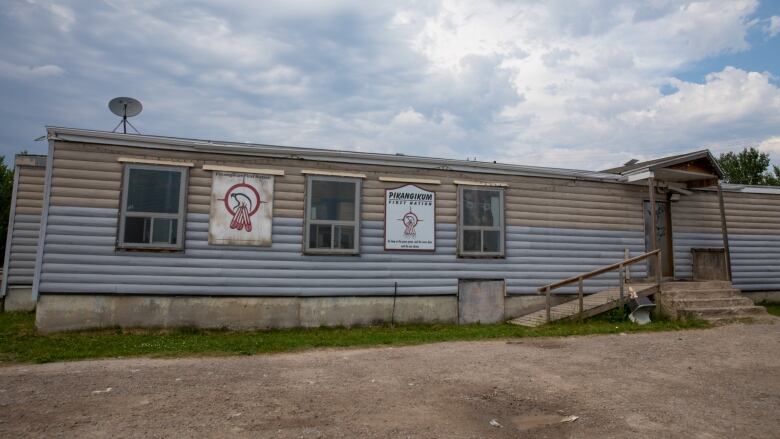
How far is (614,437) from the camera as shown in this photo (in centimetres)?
472

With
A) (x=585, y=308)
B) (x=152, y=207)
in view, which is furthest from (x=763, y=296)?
(x=152, y=207)

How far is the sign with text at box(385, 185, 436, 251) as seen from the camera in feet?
38.7

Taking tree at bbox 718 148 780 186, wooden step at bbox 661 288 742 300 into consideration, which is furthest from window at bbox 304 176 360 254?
tree at bbox 718 148 780 186

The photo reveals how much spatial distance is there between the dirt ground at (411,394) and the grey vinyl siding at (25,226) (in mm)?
8059

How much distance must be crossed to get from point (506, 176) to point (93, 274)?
9654 mm

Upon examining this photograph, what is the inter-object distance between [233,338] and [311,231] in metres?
2.87

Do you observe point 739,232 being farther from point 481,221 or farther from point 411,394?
point 411,394

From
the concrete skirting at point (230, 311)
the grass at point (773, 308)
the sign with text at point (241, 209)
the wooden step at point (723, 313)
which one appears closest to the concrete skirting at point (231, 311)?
the concrete skirting at point (230, 311)

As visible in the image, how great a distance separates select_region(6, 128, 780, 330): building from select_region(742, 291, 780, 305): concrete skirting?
2.27m

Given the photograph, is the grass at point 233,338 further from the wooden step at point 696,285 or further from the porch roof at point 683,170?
the porch roof at point 683,170

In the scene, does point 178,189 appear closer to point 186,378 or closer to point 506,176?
point 186,378

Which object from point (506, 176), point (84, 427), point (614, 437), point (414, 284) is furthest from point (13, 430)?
point (506, 176)

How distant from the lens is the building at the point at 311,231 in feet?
32.9

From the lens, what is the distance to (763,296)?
49.8ft
